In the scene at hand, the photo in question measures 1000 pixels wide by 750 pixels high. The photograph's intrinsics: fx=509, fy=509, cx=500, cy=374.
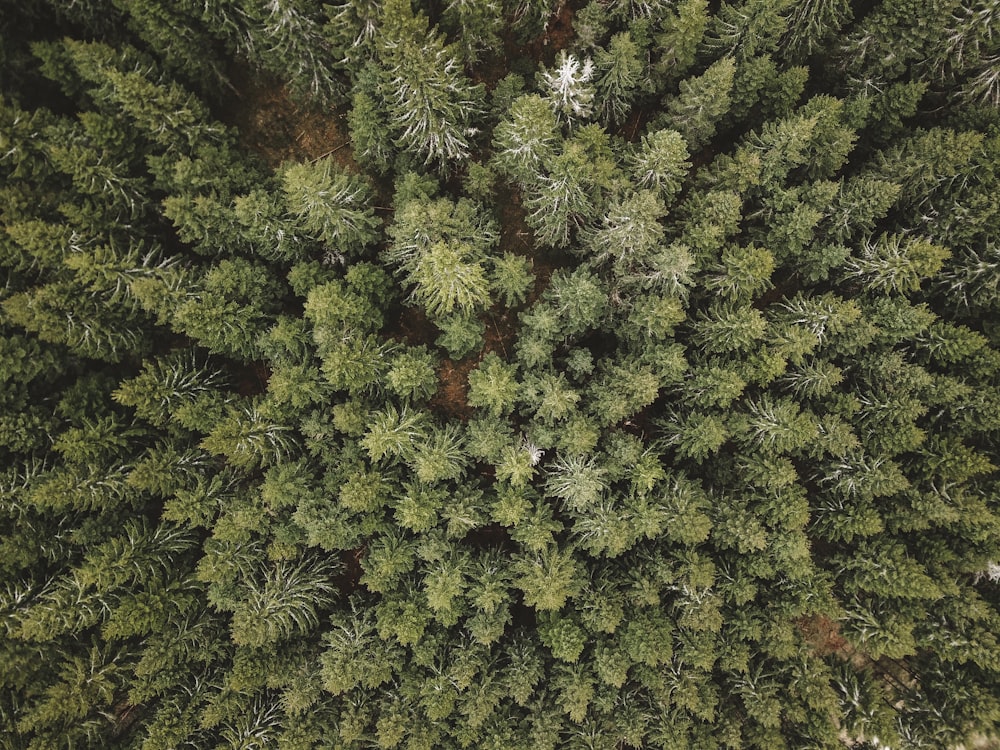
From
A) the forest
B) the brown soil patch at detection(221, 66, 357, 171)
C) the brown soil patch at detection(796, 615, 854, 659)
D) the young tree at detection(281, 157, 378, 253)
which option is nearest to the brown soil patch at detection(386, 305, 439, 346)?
the forest

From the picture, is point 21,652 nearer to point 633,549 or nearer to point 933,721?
point 633,549

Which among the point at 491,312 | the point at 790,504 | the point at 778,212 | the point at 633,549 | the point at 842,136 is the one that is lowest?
the point at 633,549

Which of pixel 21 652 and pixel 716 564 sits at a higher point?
pixel 716 564

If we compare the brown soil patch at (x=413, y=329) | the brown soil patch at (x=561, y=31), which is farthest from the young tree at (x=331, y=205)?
the brown soil patch at (x=561, y=31)

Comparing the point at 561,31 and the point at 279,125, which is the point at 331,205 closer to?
the point at 279,125

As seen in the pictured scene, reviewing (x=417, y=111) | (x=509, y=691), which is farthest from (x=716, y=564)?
(x=417, y=111)

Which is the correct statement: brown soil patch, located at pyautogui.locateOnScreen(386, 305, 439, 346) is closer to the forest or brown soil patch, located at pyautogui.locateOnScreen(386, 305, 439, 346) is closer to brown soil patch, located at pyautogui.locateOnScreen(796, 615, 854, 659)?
the forest

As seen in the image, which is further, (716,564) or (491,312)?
(491,312)

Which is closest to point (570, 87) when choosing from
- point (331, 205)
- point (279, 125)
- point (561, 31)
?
point (561, 31)
